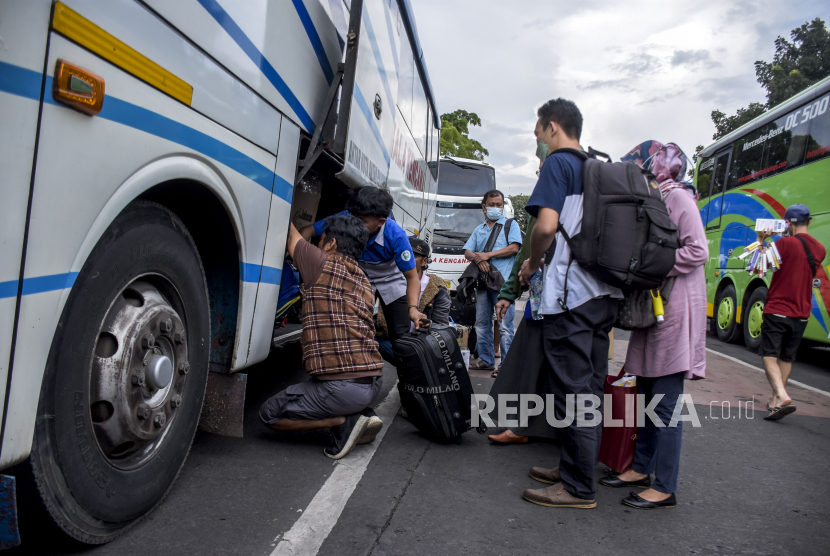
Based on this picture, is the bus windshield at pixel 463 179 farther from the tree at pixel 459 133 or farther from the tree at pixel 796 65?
the tree at pixel 796 65

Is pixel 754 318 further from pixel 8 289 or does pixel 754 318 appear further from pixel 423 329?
pixel 8 289

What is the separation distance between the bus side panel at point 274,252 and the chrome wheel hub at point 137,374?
1.67ft

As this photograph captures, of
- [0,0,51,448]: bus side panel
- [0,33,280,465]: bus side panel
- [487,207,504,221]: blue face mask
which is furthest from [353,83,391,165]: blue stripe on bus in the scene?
[0,0,51,448]: bus side panel

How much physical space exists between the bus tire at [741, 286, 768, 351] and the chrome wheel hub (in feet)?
29.4

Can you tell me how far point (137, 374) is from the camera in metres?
1.92

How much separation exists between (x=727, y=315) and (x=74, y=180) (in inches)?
421

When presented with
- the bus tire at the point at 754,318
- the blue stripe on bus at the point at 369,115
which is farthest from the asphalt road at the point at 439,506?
the bus tire at the point at 754,318

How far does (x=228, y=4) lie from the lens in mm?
2080

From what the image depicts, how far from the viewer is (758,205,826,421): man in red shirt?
194 inches

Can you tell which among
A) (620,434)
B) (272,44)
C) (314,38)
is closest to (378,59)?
(314,38)

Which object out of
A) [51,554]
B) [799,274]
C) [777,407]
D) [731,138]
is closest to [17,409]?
[51,554]

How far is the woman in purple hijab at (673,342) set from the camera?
278cm

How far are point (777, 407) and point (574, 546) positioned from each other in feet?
10.7

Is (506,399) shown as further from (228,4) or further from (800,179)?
(800,179)
